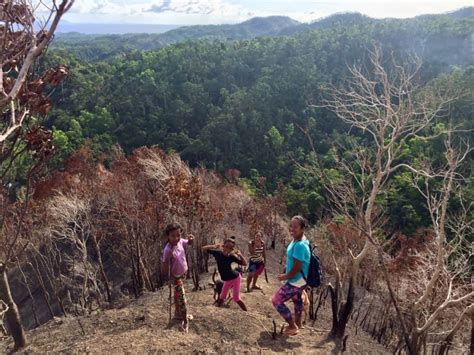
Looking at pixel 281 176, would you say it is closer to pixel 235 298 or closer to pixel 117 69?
pixel 117 69

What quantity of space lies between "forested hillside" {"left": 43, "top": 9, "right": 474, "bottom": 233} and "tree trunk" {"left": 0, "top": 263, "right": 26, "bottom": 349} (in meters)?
20.0

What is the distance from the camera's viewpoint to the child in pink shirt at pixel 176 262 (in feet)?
16.0

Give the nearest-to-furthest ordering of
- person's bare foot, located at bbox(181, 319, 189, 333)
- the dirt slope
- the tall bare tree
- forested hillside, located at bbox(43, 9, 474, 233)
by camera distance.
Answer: the tall bare tree, the dirt slope, person's bare foot, located at bbox(181, 319, 189, 333), forested hillside, located at bbox(43, 9, 474, 233)

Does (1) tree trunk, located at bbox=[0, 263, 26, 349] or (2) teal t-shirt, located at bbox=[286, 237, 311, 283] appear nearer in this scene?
(2) teal t-shirt, located at bbox=[286, 237, 311, 283]

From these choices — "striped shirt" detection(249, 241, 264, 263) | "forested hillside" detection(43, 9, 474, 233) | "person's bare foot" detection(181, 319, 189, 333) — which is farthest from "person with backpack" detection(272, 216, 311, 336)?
"forested hillside" detection(43, 9, 474, 233)

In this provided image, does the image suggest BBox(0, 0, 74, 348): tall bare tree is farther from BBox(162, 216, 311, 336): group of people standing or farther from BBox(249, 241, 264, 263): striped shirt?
BBox(249, 241, 264, 263): striped shirt

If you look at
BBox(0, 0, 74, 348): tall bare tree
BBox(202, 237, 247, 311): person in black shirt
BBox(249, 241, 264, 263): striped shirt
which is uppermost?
BBox(0, 0, 74, 348): tall bare tree

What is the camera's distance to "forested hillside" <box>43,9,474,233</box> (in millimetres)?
33875

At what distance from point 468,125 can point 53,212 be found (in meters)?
28.9

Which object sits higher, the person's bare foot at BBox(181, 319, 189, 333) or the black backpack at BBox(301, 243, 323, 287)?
the black backpack at BBox(301, 243, 323, 287)

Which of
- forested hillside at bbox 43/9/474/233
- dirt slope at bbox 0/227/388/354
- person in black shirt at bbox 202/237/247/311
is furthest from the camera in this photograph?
forested hillside at bbox 43/9/474/233

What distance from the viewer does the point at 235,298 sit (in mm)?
5805

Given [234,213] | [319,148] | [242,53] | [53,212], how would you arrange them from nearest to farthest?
[53,212] → [234,213] → [319,148] → [242,53]

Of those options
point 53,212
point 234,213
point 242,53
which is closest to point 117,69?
point 242,53
